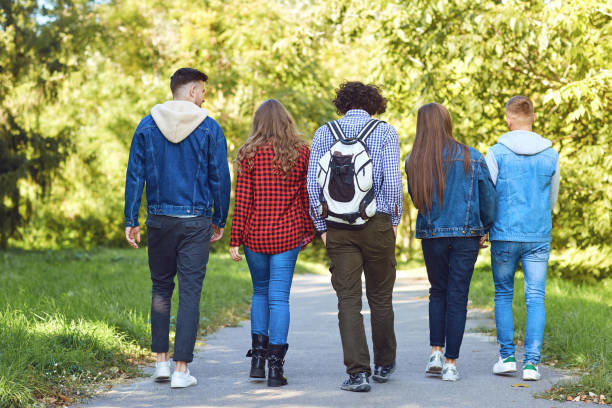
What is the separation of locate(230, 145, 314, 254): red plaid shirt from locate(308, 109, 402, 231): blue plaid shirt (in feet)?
0.70

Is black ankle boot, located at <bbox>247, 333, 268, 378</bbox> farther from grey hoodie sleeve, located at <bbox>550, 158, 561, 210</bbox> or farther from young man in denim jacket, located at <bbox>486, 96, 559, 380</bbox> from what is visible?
grey hoodie sleeve, located at <bbox>550, 158, 561, 210</bbox>

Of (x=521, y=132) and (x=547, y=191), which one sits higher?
(x=521, y=132)

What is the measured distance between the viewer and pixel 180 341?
517 cm

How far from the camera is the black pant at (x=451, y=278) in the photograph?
5379 mm

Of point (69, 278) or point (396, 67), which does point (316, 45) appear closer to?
point (396, 67)

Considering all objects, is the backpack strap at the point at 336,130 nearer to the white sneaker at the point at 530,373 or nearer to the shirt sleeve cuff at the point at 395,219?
the shirt sleeve cuff at the point at 395,219

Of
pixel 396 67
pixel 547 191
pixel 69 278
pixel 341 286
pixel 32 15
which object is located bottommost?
pixel 69 278

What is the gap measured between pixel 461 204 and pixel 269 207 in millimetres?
1336

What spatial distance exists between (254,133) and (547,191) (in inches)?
85.9

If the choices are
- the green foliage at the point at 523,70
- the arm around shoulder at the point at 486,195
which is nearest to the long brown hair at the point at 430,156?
the arm around shoulder at the point at 486,195

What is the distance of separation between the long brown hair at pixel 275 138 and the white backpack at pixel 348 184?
36cm

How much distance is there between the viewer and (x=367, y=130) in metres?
5.14

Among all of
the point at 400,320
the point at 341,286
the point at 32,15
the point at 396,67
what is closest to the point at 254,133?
the point at 341,286

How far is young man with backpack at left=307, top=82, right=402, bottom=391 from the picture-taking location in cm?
499
